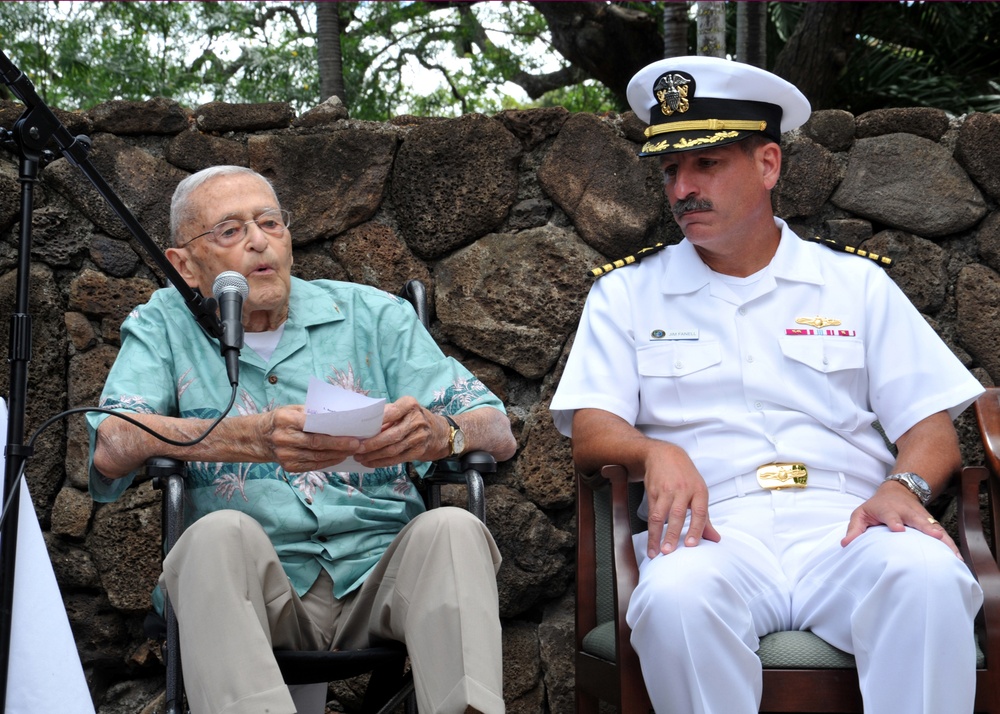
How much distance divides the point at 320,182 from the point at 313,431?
1291 millimetres

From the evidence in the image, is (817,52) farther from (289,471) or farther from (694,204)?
(289,471)

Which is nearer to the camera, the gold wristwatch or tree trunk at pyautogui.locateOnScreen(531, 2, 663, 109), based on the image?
the gold wristwatch

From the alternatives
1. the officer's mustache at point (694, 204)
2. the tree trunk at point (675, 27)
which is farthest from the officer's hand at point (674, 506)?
the tree trunk at point (675, 27)

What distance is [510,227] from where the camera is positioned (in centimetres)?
333

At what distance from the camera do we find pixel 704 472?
2539 millimetres

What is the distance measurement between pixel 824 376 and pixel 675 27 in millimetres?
3474

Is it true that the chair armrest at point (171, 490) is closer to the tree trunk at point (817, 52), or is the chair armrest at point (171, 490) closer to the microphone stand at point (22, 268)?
the microphone stand at point (22, 268)

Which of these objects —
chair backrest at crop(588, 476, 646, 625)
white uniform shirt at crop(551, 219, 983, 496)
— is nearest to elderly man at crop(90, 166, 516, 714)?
chair backrest at crop(588, 476, 646, 625)

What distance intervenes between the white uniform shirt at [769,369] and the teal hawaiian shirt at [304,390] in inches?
13.9

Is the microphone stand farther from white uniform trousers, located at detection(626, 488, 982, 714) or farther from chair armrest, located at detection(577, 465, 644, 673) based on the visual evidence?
white uniform trousers, located at detection(626, 488, 982, 714)

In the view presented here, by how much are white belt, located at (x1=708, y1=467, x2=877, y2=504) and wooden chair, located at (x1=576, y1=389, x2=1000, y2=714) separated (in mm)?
201

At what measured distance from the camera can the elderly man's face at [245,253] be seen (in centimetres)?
260

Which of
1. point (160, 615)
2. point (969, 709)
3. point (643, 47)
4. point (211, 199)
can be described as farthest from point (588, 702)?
point (643, 47)

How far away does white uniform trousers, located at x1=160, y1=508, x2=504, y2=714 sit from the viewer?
1.95 metres
